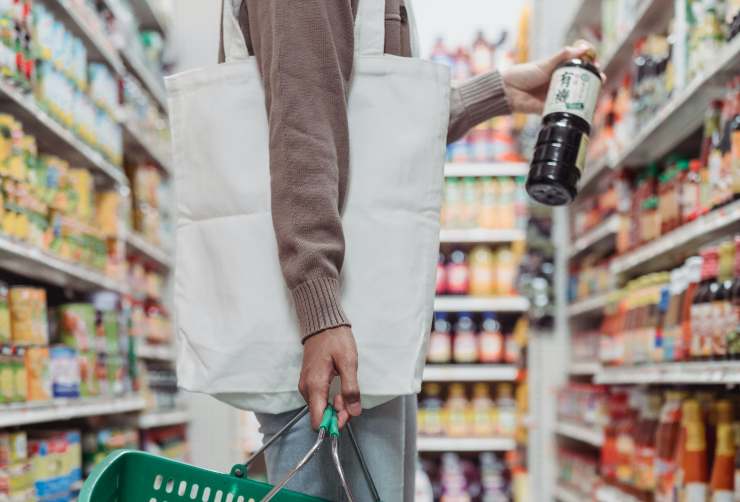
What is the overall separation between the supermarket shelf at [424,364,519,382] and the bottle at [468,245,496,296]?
1.31 feet

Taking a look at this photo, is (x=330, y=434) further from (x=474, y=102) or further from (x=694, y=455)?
(x=694, y=455)

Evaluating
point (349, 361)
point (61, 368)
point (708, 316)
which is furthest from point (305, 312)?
point (61, 368)

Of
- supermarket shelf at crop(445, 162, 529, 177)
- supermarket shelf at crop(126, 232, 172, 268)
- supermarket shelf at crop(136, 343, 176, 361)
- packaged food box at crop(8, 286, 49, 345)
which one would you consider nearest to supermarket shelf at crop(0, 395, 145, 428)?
packaged food box at crop(8, 286, 49, 345)

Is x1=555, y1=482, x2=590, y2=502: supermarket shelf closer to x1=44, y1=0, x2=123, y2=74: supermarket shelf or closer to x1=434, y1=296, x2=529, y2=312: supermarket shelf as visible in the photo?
x1=434, y1=296, x2=529, y2=312: supermarket shelf

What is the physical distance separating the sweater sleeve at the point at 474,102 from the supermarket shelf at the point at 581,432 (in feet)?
7.75

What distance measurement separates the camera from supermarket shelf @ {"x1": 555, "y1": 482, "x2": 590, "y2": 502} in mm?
4288

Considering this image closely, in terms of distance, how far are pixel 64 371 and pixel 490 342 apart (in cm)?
290

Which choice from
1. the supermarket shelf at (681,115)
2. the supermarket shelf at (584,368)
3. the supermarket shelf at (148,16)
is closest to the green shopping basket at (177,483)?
the supermarket shelf at (681,115)

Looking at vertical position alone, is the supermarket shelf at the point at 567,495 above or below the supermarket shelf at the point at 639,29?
below

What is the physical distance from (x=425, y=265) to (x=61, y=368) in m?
1.84

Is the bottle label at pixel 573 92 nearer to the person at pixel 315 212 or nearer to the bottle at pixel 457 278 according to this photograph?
the person at pixel 315 212

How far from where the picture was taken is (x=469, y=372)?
5.26 m

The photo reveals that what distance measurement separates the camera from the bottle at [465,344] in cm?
532

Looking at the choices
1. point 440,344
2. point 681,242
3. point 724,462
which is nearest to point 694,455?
point 724,462
